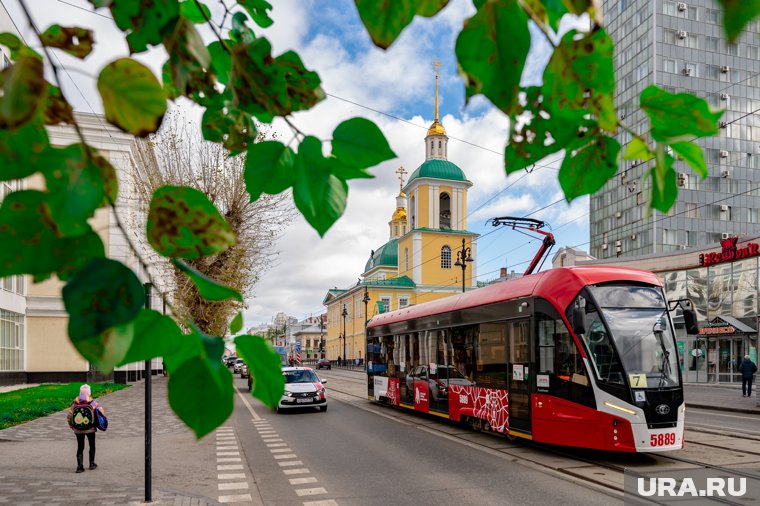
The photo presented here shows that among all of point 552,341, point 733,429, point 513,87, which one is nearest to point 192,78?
point 513,87

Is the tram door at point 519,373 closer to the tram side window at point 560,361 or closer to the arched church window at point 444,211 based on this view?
the tram side window at point 560,361

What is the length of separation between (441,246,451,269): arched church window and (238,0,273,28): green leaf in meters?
75.2

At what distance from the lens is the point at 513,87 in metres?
0.95

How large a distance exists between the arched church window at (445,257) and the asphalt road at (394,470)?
59701 millimetres

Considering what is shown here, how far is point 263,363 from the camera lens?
124 cm

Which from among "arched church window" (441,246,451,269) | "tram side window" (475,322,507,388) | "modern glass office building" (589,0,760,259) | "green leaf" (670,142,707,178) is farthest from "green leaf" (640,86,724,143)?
"arched church window" (441,246,451,269)

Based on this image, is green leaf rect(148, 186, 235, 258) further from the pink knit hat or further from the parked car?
the parked car

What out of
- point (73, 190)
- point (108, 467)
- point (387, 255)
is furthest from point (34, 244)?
point (387, 255)

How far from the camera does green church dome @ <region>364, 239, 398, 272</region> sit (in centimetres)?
9662

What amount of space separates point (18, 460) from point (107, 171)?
13828mm

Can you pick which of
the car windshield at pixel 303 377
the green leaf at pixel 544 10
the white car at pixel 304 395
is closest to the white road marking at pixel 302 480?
the green leaf at pixel 544 10

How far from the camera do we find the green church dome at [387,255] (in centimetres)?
9662

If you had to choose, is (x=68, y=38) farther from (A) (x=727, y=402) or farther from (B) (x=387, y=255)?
(B) (x=387, y=255)

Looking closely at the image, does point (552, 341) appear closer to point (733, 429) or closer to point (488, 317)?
point (488, 317)
